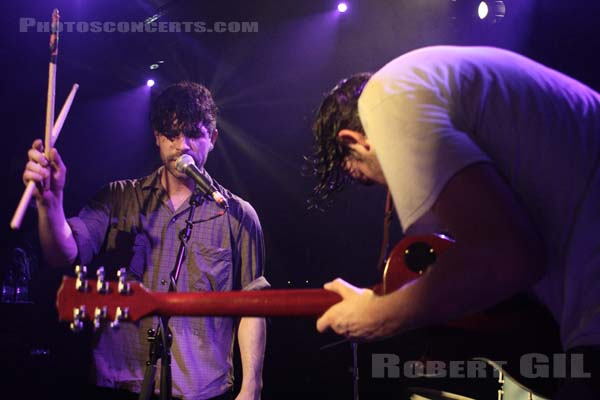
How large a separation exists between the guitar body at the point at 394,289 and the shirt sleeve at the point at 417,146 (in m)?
0.44

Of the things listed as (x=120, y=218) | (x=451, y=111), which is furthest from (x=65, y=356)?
(x=451, y=111)

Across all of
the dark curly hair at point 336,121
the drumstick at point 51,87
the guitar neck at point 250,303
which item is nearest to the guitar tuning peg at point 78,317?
the guitar neck at point 250,303

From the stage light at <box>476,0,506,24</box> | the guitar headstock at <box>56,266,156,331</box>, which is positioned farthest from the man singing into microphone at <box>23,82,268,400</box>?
the stage light at <box>476,0,506,24</box>

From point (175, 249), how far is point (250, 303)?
1.49 metres

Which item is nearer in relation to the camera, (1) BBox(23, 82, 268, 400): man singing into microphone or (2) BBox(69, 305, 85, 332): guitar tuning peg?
(2) BBox(69, 305, 85, 332): guitar tuning peg

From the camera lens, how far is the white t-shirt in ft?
4.36

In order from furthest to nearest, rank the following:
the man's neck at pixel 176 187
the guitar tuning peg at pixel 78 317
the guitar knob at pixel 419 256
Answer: the man's neck at pixel 176 187
the guitar tuning peg at pixel 78 317
the guitar knob at pixel 419 256

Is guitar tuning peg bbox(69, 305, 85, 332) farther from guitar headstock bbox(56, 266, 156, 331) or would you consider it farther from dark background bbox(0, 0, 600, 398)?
dark background bbox(0, 0, 600, 398)

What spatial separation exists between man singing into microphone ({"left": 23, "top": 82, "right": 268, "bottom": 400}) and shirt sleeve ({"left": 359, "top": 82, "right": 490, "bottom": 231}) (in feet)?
5.32

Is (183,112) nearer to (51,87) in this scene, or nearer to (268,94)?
(51,87)

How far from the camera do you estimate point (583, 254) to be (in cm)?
133

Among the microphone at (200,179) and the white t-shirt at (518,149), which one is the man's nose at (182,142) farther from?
the white t-shirt at (518,149)

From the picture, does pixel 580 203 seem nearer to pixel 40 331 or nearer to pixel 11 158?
pixel 40 331

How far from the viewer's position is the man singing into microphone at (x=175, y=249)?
3.10 meters
